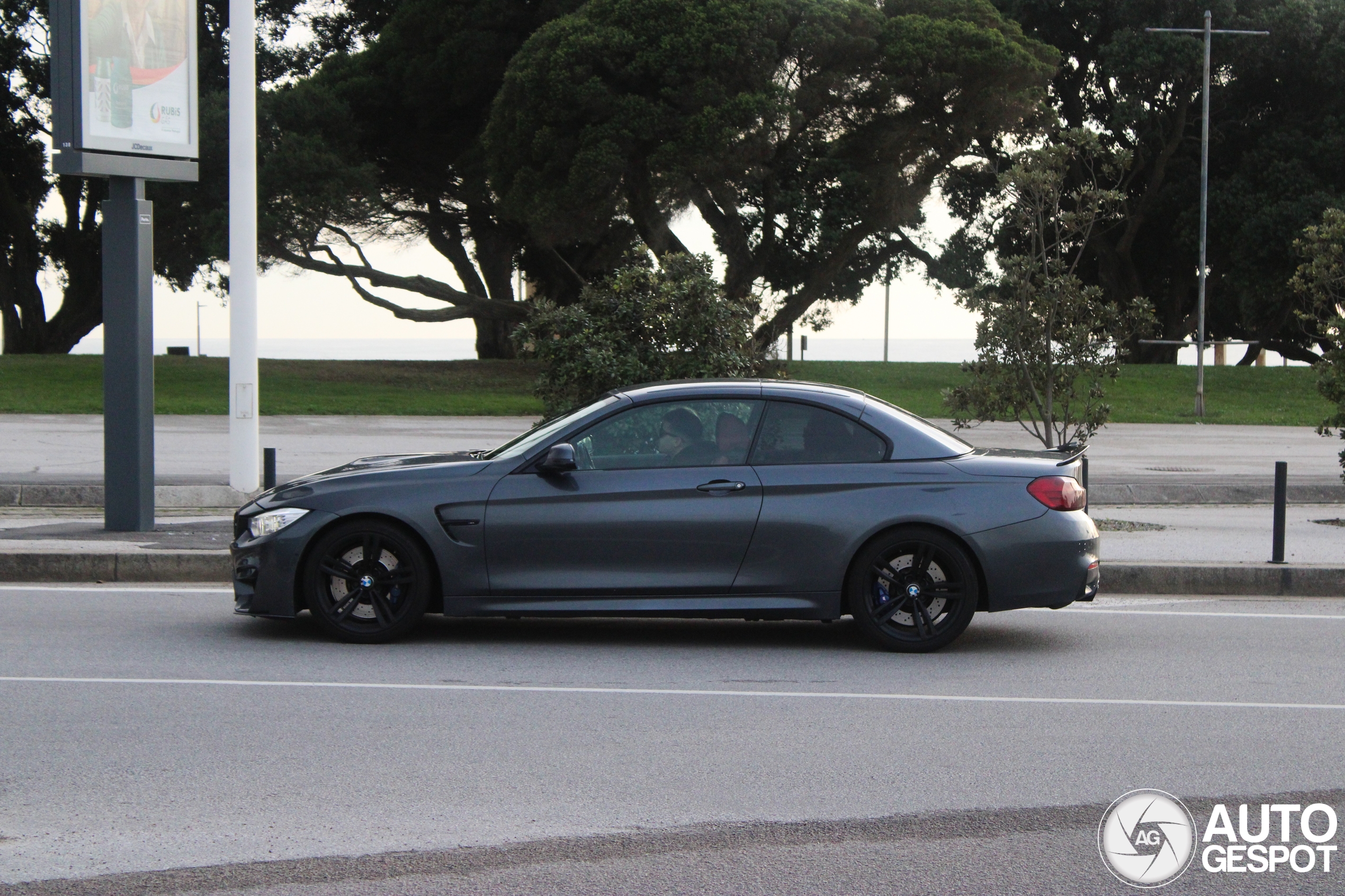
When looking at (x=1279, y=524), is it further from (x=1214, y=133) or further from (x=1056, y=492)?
(x=1214, y=133)

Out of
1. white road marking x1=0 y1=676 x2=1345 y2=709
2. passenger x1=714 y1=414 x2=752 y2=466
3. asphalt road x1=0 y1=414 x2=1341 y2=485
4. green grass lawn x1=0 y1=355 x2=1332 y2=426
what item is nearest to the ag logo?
white road marking x1=0 y1=676 x2=1345 y2=709

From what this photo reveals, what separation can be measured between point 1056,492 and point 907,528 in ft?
2.92

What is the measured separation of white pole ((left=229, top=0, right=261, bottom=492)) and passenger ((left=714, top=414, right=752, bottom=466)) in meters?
6.95

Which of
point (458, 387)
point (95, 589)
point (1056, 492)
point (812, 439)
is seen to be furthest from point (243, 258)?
point (458, 387)

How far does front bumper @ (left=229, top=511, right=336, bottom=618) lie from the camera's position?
25.8ft

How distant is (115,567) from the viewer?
34.0ft

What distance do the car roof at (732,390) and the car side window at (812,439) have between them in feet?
0.35

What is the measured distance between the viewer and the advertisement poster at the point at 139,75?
11.5m

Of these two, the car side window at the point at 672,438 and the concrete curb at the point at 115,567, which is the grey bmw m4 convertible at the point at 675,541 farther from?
the concrete curb at the point at 115,567

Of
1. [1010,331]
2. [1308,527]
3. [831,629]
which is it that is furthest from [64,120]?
[1308,527]

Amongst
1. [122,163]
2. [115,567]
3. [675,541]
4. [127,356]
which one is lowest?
[115,567]

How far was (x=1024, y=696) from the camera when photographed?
22.7 ft

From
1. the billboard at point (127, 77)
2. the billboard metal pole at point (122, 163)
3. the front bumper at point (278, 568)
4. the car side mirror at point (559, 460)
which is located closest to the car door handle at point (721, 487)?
the car side mirror at point (559, 460)

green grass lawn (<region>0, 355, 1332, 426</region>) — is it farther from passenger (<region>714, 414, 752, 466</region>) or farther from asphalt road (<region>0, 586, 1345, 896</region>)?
passenger (<region>714, 414, 752, 466</region>)
